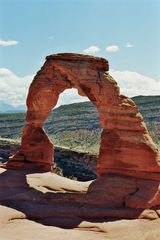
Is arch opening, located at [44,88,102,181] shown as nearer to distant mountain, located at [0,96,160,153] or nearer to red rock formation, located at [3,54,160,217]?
distant mountain, located at [0,96,160,153]

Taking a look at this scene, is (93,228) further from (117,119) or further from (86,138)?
(86,138)

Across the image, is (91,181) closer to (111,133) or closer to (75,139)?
(111,133)

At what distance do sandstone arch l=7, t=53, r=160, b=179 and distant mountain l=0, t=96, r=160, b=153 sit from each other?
69427mm

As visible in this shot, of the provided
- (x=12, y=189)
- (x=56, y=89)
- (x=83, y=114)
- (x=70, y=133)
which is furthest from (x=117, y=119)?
(x=83, y=114)

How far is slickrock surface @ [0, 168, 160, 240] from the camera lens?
2942 centimetres

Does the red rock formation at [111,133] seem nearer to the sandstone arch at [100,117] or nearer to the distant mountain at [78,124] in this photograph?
the sandstone arch at [100,117]

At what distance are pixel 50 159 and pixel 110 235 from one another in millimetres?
13691

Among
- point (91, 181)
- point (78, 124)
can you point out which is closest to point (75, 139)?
point (78, 124)

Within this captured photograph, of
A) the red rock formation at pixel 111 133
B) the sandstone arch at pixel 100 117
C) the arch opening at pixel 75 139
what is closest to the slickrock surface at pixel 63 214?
the red rock formation at pixel 111 133

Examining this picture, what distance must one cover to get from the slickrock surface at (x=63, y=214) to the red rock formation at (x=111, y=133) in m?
0.30

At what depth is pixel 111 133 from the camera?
36906mm

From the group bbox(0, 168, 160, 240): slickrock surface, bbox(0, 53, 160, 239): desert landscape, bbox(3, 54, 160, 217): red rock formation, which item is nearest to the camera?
bbox(0, 168, 160, 240): slickrock surface

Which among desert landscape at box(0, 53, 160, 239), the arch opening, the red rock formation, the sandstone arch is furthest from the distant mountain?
the red rock formation

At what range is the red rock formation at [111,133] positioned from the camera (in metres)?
34.2
